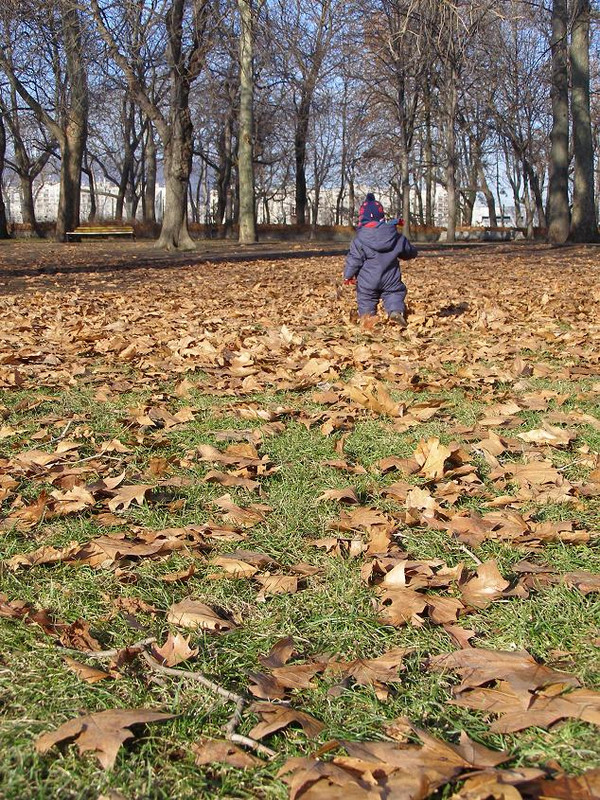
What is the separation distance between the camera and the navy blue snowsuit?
8086 mm

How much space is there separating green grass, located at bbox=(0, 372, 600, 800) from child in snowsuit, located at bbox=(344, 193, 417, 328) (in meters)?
4.90

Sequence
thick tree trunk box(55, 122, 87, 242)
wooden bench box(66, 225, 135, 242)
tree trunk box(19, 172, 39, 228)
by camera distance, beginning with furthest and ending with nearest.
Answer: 1. tree trunk box(19, 172, 39, 228)
2. thick tree trunk box(55, 122, 87, 242)
3. wooden bench box(66, 225, 135, 242)

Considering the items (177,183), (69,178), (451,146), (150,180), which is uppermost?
(150,180)

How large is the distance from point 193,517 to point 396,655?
1.11 m

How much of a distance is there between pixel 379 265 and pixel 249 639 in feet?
21.0

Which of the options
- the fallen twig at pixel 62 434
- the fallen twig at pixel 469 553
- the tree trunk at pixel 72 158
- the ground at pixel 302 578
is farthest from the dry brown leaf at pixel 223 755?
the tree trunk at pixel 72 158

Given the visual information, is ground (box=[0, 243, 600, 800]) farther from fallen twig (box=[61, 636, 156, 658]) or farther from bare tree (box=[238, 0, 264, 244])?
bare tree (box=[238, 0, 264, 244])

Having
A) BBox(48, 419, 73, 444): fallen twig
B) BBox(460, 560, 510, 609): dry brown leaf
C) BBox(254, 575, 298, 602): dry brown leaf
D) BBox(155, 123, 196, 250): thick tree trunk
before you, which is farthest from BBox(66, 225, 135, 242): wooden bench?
BBox(460, 560, 510, 609): dry brown leaf

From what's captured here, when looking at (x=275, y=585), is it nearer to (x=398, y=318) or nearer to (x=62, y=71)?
(x=398, y=318)

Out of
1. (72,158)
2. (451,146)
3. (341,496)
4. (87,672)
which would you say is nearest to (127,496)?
(341,496)

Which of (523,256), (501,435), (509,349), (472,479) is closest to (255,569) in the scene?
(472,479)

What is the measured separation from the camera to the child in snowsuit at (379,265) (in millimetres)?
8078

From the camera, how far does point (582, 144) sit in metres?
22.7

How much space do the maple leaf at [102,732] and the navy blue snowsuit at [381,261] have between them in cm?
671
